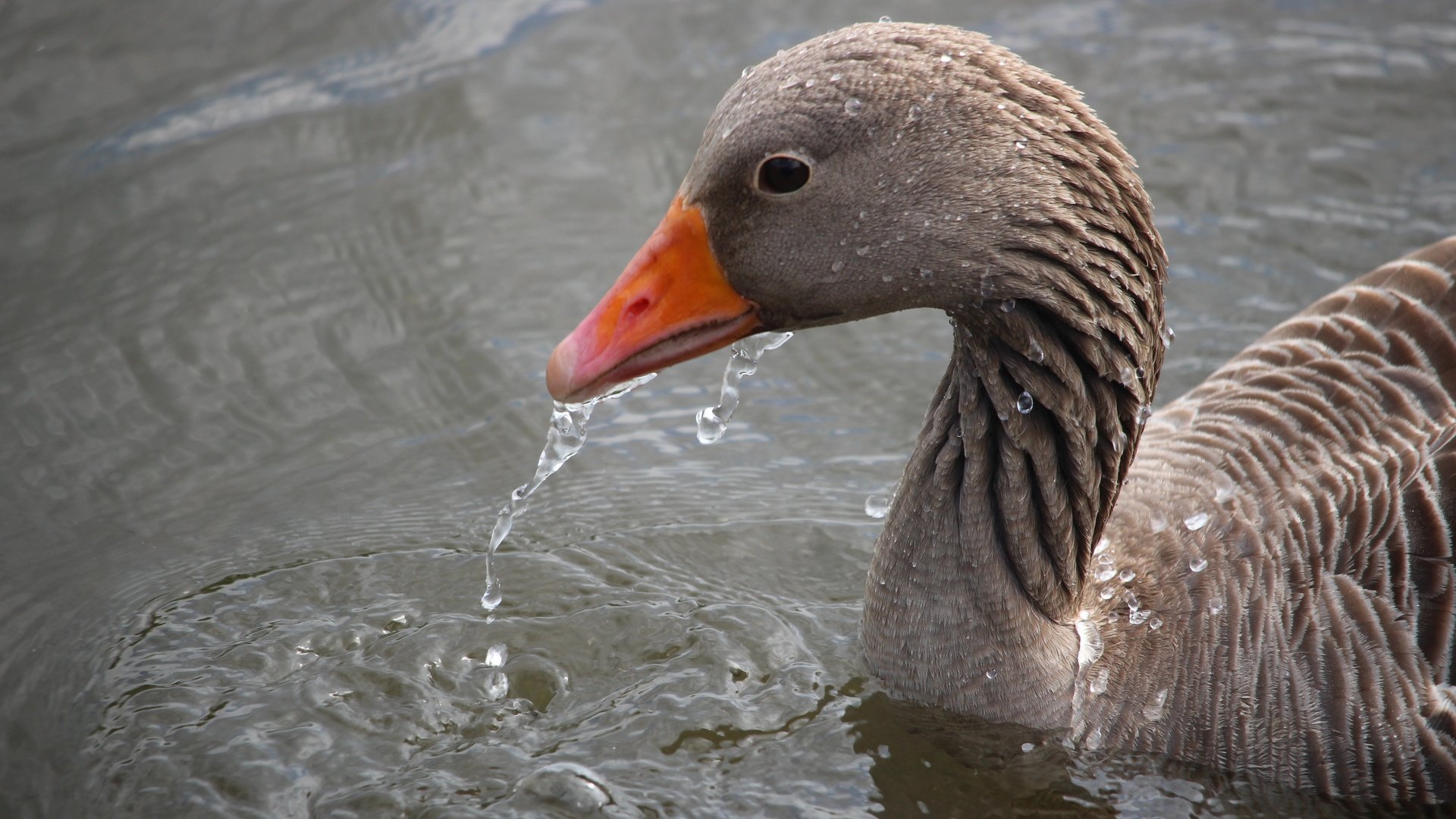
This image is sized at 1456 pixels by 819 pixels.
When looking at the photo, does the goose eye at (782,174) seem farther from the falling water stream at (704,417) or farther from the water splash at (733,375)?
the water splash at (733,375)

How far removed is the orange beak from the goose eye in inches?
9.3

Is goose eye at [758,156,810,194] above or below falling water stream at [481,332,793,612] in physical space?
above

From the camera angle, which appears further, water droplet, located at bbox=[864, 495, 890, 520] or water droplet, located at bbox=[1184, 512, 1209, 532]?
water droplet, located at bbox=[864, 495, 890, 520]

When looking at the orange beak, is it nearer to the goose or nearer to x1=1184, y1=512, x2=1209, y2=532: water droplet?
the goose

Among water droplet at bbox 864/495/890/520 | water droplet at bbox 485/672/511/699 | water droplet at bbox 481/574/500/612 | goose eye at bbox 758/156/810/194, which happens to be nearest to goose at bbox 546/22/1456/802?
goose eye at bbox 758/156/810/194

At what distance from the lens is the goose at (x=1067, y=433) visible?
402 centimetres

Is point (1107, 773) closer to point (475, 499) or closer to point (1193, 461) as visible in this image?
point (1193, 461)

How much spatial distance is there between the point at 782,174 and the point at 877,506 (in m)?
2.64

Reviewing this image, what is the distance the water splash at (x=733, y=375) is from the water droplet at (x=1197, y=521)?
65.3 inches

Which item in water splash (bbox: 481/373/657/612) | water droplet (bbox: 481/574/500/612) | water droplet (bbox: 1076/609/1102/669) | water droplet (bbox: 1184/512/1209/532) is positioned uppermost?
water splash (bbox: 481/373/657/612)

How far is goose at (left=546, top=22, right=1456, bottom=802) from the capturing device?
4.02 meters

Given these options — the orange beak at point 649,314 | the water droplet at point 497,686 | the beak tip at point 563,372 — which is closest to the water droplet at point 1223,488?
the orange beak at point 649,314

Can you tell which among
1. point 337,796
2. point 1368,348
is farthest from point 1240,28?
point 337,796

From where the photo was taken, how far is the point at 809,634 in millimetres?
5574
